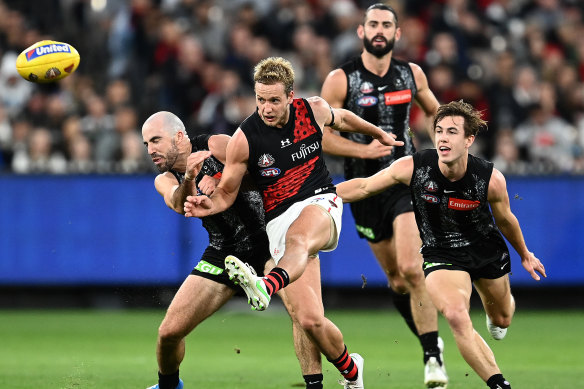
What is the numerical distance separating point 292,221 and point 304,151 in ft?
2.05

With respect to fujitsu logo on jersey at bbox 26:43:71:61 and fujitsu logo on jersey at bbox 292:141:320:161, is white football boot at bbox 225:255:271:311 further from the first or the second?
fujitsu logo on jersey at bbox 26:43:71:61

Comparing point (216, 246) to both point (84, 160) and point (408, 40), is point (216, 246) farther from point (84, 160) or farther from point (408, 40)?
point (408, 40)

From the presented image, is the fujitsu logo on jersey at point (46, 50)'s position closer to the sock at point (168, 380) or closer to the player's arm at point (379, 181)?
the player's arm at point (379, 181)

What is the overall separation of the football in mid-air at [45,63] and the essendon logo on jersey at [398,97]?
3.15m

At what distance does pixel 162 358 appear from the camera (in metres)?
9.06

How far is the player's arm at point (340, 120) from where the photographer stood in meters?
9.27

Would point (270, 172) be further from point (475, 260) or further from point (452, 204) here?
point (475, 260)

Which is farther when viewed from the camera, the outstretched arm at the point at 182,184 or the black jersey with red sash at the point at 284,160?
the black jersey with red sash at the point at 284,160

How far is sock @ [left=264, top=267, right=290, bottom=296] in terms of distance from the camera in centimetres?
817

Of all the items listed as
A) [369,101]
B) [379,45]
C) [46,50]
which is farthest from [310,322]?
[46,50]

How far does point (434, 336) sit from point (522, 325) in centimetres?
553

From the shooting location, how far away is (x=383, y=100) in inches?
434

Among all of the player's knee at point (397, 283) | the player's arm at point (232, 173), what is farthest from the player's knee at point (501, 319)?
the player's arm at point (232, 173)

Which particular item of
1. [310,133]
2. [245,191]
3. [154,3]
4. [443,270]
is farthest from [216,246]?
[154,3]
